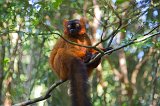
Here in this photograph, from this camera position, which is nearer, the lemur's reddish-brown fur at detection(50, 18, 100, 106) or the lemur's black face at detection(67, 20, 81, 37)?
the lemur's reddish-brown fur at detection(50, 18, 100, 106)

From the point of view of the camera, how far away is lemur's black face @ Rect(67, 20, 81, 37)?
6595 millimetres

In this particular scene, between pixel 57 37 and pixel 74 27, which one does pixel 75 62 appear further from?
pixel 57 37

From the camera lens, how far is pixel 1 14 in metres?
7.00

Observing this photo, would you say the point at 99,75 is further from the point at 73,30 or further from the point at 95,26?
the point at 73,30

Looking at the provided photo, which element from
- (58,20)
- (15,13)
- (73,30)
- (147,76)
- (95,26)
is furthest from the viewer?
(147,76)

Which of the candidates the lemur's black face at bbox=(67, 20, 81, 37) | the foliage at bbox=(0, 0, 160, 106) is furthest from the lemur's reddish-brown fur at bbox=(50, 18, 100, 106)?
the foliage at bbox=(0, 0, 160, 106)

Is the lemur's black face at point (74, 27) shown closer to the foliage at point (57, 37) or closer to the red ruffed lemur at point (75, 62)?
the red ruffed lemur at point (75, 62)

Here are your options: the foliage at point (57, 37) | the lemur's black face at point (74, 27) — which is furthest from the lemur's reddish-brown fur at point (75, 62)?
the foliage at point (57, 37)

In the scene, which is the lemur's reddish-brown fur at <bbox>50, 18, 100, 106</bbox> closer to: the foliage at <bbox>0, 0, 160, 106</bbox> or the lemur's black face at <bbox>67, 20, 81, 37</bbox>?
the lemur's black face at <bbox>67, 20, 81, 37</bbox>

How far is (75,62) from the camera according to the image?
18.8 ft

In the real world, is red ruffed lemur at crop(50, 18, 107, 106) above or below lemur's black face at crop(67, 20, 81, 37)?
below

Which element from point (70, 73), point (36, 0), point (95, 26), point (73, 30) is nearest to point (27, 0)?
point (36, 0)

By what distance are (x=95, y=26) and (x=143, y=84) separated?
3.76 m

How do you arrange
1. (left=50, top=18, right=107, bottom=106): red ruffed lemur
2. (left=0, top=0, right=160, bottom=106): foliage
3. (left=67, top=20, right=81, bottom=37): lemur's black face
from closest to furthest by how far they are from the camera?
(left=50, top=18, right=107, bottom=106): red ruffed lemur → (left=0, top=0, right=160, bottom=106): foliage → (left=67, top=20, right=81, bottom=37): lemur's black face
